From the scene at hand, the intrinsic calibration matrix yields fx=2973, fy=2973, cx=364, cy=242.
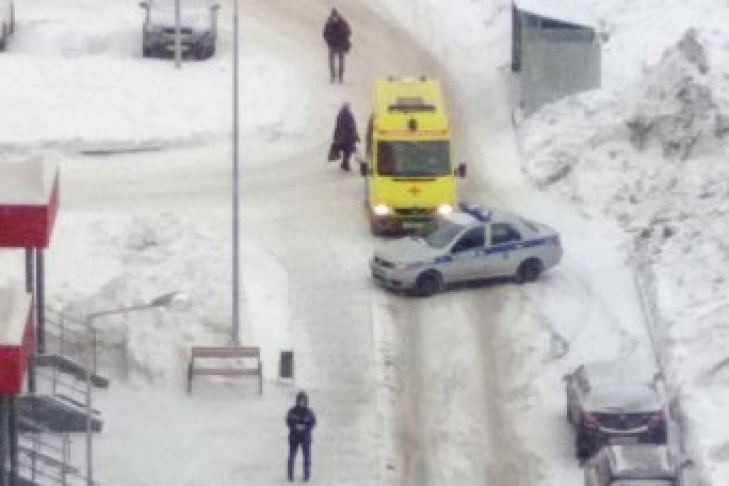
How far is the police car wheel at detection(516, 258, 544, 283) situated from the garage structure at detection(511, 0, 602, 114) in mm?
8572

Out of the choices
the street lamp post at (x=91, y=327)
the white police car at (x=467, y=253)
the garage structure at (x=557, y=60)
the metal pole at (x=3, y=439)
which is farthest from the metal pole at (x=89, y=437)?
the garage structure at (x=557, y=60)

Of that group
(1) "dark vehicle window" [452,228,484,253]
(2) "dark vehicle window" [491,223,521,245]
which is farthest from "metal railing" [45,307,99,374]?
(2) "dark vehicle window" [491,223,521,245]

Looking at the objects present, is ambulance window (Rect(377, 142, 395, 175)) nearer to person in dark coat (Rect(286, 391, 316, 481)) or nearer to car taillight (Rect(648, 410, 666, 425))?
person in dark coat (Rect(286, 391, 316, 481))

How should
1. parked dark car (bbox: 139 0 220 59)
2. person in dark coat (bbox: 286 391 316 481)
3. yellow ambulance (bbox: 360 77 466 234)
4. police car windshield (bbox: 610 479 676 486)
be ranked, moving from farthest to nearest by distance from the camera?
1. parked dark car (bbox: 139 0 220 59)
2. yellow ambulance (bbox: 360 77 466 234)
3. person in dark coat (bbox: 286 391 316 481)
4. police car windshield (bbox: 610 479 676 486)

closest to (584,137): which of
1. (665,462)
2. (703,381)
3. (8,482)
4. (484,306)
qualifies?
(484,306)

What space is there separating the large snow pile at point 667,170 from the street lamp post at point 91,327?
27.3 feet

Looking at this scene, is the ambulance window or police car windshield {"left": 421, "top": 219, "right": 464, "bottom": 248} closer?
police car windshield {"left": 421, "top": 219, "right": 464, "bottom": 248}

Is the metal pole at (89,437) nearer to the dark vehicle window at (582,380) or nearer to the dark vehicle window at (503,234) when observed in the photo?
the dark vehicle window at (582,380)

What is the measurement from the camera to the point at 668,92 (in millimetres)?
59156

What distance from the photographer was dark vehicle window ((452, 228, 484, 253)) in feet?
173

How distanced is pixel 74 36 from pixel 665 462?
25.8m

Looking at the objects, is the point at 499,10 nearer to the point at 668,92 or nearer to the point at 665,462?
the point at 668,92

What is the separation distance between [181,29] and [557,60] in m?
8.51

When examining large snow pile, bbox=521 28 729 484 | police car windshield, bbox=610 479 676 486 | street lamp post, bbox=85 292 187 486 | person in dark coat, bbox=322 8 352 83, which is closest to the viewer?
police car windshield, bbox=610 479 676 486
